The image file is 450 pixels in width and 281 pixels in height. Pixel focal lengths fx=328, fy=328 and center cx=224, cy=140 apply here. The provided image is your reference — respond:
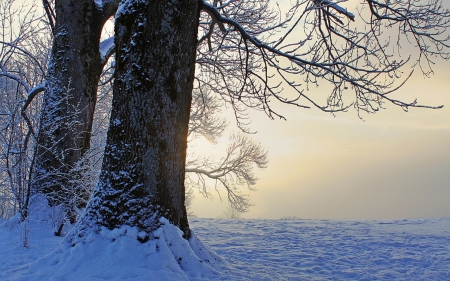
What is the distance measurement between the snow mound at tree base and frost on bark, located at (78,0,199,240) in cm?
14

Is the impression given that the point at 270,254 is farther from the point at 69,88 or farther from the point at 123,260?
the point at 69,88

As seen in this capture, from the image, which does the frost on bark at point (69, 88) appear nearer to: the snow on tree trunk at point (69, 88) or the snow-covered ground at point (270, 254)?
the snow on tree trunk at point (69, 88)

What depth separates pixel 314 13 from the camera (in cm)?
618

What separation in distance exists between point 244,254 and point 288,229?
2.75 metres

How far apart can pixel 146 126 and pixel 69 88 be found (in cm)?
282

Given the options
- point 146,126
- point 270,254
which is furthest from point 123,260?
point 270,254

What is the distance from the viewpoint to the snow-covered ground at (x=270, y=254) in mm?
2893

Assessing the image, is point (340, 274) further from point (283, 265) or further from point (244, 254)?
point (244, 254)

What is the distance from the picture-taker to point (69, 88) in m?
5.33

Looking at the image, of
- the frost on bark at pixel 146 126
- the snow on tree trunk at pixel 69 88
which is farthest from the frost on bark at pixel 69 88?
the frost on bark at pixel 146 126

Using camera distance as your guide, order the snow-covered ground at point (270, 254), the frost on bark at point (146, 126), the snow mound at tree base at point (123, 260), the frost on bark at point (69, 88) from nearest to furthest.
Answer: the snow mound at tree base at point (123, 260) < the snow-covered ground at point (270, 254) < the frost on bark at point (146, 126) < the frost on bark at point (69, 88)

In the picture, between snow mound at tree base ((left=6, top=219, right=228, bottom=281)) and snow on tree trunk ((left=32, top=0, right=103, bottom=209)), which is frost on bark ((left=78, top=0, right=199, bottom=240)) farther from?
snow on tree trunk ((left=32, top=0, right=103, bottom=209))

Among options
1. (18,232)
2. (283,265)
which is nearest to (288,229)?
(283,265)

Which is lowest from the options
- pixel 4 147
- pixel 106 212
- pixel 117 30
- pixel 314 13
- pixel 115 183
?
pixel 106 212
